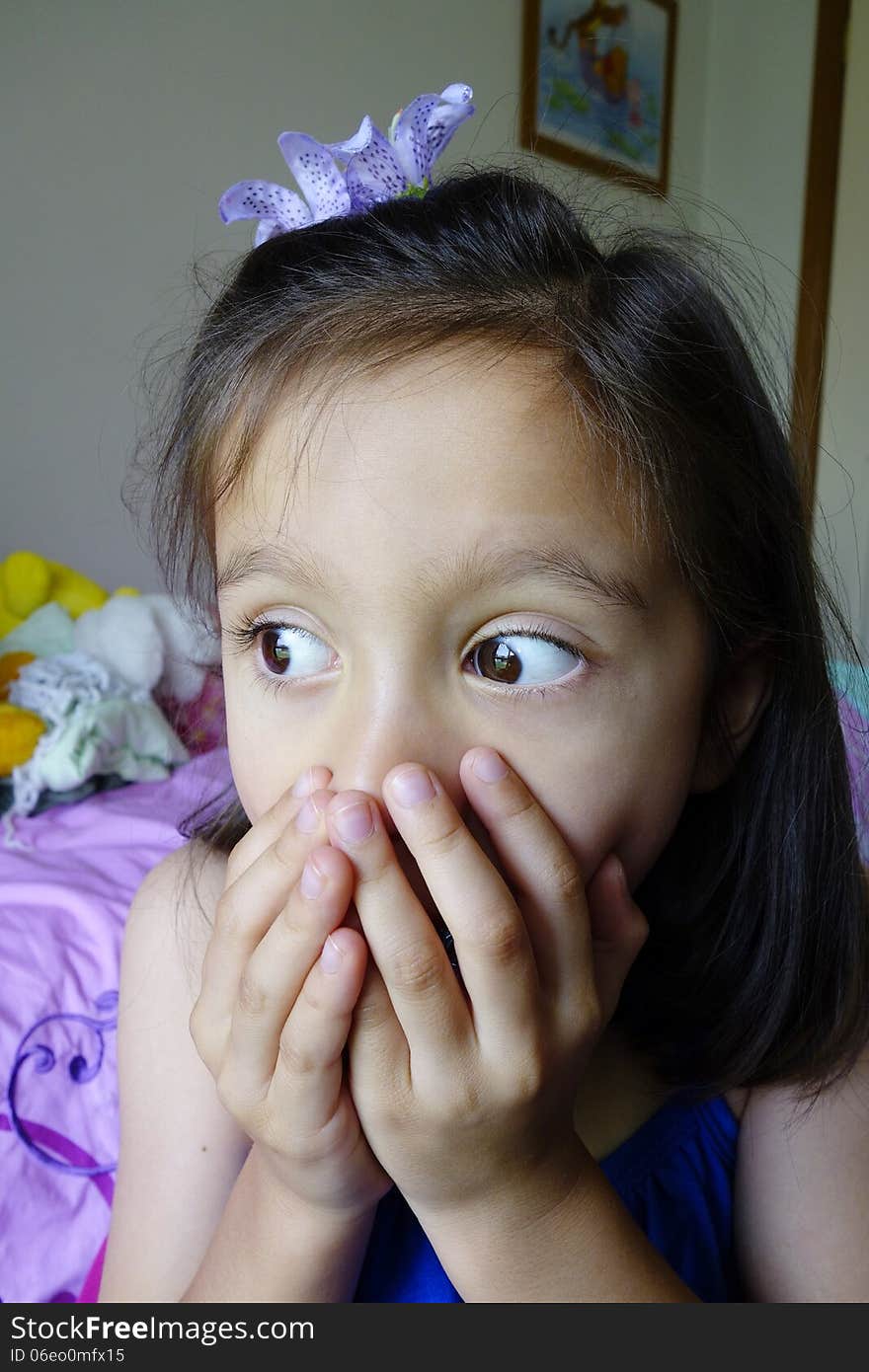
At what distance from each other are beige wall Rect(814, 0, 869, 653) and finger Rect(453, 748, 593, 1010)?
2974mm

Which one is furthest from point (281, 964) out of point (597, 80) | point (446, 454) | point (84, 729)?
point (597, 80)

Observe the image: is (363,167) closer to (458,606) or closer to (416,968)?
(458,606)

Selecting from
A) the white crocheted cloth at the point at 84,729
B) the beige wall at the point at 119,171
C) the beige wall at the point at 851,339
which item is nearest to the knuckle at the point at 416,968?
the white crocheted cloth at the point at 84,729

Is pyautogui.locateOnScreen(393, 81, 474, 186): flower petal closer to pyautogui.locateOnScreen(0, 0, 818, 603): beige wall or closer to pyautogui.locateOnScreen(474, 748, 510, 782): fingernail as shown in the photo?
pyautogui.locateOnScreen(474, 748, 510, 782): fingernail

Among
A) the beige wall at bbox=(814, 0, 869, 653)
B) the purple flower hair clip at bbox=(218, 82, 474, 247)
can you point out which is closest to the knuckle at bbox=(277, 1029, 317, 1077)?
the purple flower hair clip at bbox=(218, 82, 474, 247)

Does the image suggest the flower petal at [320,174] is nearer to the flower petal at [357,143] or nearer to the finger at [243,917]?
the flower petal at [357,143]

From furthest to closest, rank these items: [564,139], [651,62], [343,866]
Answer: [651,62]
[564,139]
[343,866]

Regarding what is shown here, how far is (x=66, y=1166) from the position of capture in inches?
30.3

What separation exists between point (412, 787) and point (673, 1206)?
1.54 ft

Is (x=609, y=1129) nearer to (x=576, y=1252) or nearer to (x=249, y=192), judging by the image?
(x=576, y=1252)

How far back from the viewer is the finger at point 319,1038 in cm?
47

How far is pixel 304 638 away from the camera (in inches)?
22.6

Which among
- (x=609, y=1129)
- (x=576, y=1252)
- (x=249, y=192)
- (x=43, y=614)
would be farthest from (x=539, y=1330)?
(x=43, y=614)

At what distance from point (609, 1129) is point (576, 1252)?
23 centimetres
